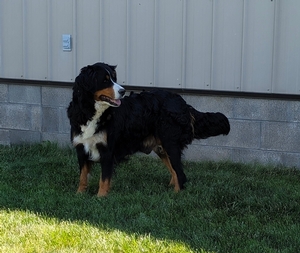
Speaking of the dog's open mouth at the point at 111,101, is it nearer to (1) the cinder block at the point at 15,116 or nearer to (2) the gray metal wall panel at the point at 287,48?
(2) the gray metal wall panel at the point at 287,48

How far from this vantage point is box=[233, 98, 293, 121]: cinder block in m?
6.73

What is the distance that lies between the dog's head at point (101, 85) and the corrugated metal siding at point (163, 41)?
1.92 m

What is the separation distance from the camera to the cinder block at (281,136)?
673 centimetres

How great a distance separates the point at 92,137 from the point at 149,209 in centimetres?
95

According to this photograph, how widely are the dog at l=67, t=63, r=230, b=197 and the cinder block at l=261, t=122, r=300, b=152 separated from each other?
92 centimetres

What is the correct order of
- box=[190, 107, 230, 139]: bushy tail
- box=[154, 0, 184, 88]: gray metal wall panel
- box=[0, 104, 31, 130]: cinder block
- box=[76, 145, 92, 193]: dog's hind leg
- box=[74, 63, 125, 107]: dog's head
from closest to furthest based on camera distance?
1. box=[74, 63, 125, 107]: dog's head
2. box=[76, 145, 92, 193]: dog's hind leg
3. box=[190, 107, 230, 139]: bushy tail
4. box=[154, 0, 184, 88]: gray metal wall panel
5. box=[0, 104, 31, 130]: cinder block

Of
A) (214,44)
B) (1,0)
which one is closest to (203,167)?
(214,44)

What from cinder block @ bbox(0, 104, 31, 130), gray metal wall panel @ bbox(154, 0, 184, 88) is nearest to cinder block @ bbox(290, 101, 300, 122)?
gray metal wall panel @ bbox(154, 0, 184, 88)

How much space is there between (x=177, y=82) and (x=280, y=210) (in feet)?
8.54

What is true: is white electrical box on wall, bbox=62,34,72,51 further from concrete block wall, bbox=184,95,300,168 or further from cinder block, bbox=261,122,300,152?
cinder block, bbox=261,122,300,152

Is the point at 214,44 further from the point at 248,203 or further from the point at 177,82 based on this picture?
the point at 248,203

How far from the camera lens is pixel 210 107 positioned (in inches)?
280

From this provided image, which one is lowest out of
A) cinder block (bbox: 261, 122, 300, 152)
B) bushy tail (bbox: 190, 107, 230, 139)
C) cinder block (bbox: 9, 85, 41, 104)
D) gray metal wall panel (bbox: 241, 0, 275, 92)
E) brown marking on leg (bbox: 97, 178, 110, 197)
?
brown marking on leg (bbox: 97, 178, 110, 197)

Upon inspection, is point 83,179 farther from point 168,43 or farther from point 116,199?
point 168,43
